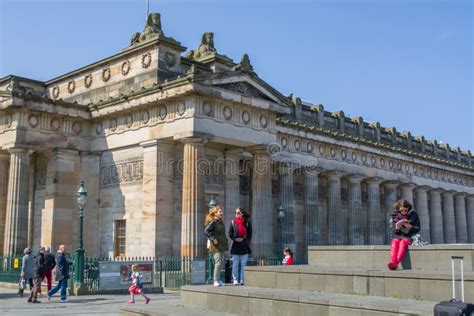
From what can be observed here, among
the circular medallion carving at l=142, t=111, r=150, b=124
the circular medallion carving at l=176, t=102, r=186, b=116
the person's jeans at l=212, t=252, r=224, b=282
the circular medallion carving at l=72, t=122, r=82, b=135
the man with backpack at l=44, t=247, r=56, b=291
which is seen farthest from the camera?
the circular medallion carving at l=72, t=122, r=82, b=135

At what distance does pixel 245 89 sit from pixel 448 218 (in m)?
33.3

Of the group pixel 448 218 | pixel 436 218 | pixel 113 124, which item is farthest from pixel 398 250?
pixel 448 218

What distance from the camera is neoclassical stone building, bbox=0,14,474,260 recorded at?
2702cm

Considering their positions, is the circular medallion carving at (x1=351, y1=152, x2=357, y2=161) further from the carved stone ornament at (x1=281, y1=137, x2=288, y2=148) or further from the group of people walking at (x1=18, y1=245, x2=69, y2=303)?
the group of people walking at (x1=18, y1=245, x2=69, y2=303)

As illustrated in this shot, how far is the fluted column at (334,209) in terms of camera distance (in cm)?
3997

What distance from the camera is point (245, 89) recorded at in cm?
2930

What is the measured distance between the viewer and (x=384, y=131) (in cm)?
4906

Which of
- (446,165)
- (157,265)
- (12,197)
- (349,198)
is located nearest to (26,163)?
(12,197)

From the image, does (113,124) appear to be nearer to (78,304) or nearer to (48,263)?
(48,263)

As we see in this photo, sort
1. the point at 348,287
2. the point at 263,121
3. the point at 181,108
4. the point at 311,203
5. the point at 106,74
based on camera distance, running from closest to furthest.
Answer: the point at 348,287 → the point at 181,108 → the point at 263,121 → the point at 106,74 → the point at 311,203

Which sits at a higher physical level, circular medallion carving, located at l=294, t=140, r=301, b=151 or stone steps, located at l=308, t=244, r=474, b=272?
circular medallion carving, located at l=294, t=140, r=301, b=151

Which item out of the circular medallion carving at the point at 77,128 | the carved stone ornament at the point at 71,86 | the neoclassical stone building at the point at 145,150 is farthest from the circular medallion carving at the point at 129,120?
the carved stone ornament at the point at 71,86

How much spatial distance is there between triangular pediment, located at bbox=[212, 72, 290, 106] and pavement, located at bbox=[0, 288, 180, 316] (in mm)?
10398

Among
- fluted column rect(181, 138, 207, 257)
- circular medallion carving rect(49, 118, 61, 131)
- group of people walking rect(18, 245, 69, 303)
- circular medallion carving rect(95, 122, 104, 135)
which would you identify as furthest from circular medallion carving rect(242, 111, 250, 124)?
group of people walking rect(18, 245, 69, 303)
